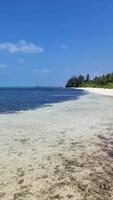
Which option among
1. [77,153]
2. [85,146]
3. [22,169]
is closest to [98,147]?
[85,146]

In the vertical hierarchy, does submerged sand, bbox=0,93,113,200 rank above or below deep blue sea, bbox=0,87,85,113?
above

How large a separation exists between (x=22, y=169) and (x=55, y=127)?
31.0ft

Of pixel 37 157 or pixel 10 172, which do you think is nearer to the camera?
pixel 10 172

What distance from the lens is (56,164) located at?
10.5 meters

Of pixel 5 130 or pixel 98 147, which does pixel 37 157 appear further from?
pixel 5 130

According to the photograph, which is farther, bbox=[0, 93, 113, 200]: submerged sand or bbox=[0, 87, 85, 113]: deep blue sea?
bbox=[0, 87, 85, 113]: deep blue sea

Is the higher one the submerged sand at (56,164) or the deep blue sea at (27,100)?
the submerged sand at (56,164)

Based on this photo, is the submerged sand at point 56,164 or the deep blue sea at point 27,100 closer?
the submerged sand at point 56,164

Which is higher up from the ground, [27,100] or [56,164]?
[56,164]

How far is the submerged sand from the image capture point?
26.4 ft

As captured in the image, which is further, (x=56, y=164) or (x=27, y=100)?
(x=27, y=100)

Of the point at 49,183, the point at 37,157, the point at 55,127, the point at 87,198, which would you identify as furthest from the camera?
the point at 55,127

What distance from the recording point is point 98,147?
13.4 meters

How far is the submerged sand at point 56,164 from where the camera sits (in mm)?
8039
